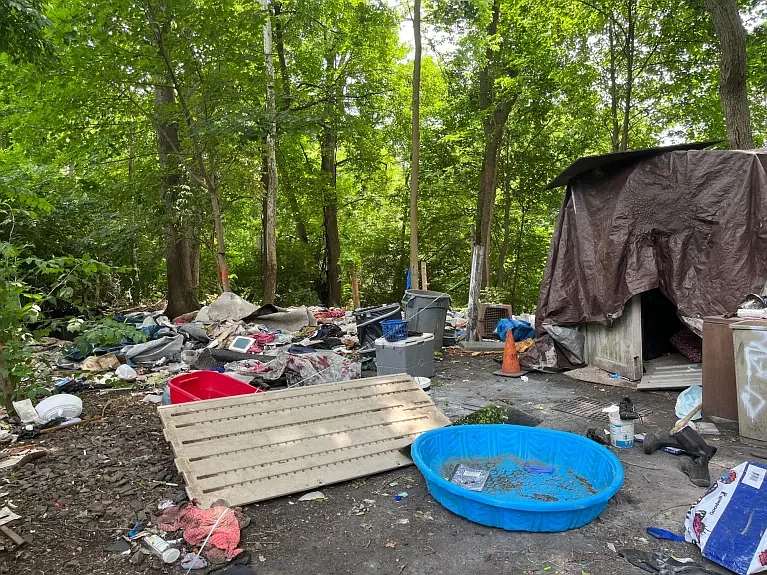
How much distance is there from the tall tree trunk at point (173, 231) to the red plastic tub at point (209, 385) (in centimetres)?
611

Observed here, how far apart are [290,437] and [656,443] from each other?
2.86 m

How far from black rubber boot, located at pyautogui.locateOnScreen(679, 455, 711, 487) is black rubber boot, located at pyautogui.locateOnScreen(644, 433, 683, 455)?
0.19 m

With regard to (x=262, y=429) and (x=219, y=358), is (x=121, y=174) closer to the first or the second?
(x=219, y=358)

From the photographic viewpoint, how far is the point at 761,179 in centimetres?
529

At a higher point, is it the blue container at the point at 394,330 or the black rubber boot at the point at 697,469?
the blue container at the point at 394,330

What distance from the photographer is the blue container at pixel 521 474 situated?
8.89ft

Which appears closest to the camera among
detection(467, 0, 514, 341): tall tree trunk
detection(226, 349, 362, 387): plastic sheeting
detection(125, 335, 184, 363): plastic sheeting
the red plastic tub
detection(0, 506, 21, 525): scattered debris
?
detection(0, 506, 21, 525): scattered debris

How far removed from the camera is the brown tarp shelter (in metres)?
5.41

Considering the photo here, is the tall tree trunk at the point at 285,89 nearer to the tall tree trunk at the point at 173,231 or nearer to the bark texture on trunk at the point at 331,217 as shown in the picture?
the bark texture on trunk at the point at 331,217

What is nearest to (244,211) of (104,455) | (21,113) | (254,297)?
(254,297)

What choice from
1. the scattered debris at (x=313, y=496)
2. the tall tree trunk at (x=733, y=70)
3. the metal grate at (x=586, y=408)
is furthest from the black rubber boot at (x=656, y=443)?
the tall tree trunk at (x=733, y=70)

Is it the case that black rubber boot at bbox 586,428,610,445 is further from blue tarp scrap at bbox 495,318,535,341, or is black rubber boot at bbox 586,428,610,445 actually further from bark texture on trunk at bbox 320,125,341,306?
bark texture on trunk at bbox 320,125,341,306

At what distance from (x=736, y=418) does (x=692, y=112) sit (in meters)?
9.94

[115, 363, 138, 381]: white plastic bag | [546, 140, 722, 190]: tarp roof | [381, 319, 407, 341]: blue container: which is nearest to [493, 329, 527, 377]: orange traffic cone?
[381, 319, 407, 341]: blue container
